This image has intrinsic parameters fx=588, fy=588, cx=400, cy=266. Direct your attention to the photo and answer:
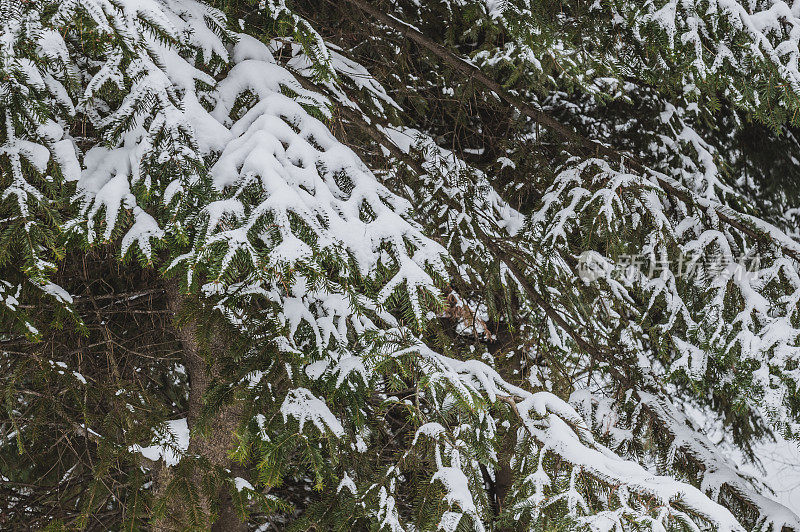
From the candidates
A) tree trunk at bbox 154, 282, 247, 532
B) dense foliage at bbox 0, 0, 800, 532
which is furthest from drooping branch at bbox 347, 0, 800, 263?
tree trunk at bbox 154, 282, 247, 532

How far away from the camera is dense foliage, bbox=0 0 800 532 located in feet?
6.66

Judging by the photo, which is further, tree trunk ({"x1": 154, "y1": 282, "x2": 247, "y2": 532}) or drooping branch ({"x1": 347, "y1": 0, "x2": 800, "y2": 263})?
drooping branch ({"x1": 347, "y1": 0, "x2": 800, "y2": 263})

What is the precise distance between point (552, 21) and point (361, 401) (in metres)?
2.71

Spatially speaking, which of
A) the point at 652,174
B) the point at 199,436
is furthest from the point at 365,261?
the point at 652,174

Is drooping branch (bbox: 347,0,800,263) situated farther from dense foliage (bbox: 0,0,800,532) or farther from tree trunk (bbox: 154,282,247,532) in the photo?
tree trunk (bbox: 154,282,247,532)

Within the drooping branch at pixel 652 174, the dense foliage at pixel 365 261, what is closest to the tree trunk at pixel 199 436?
the dense foliage at pixel 365 261

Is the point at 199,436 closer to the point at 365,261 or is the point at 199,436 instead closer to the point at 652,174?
the point at 365,261

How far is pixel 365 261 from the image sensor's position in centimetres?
219

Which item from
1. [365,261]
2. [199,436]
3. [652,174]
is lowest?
[199,436]

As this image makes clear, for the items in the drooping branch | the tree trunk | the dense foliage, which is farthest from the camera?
the drooping branch

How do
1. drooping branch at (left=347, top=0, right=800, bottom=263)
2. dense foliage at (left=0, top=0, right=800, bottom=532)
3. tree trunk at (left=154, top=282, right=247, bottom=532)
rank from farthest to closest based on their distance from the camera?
drooping branch at (left=347, top=0, right=800, bottom=263)
tree trunk at (left=154, top=282, right=247, bottom=532)
dense foliage at (left=0, top=0, right=800, bottom=532)

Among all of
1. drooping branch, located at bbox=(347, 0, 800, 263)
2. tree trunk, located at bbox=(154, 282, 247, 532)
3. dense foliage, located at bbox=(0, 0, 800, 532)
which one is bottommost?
tree trunk, located at bbox=(154, 282, 247, 532)

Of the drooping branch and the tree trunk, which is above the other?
the drooping branch

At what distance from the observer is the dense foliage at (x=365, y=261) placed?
2031 millimetres
